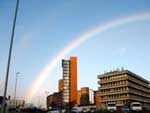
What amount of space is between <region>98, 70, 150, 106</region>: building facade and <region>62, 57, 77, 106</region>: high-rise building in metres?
31.7

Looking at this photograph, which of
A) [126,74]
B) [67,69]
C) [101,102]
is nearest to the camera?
[126,74]

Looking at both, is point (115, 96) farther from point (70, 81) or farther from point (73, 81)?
point (70, 81)

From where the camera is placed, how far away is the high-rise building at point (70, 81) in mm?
139750

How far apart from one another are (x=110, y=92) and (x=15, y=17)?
92128 millimetres

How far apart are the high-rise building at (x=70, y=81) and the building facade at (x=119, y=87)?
104ft

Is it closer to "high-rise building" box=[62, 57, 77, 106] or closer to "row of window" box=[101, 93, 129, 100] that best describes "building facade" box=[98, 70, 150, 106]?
"row of window" box=[101, 93, 129, 100]

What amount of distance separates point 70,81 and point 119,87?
42.9 metres

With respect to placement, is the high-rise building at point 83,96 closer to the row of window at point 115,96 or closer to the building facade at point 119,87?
the building facade at point 119,87

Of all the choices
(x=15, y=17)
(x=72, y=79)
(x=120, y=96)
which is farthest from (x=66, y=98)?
(x=15, y=17)

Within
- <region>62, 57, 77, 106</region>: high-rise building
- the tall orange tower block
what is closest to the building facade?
the tall orange tower block

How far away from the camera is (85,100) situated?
172625 millimetres

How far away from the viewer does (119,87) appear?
10525 centimetres

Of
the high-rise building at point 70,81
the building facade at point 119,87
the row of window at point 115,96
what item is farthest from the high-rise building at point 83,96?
the row of window at point 115,96

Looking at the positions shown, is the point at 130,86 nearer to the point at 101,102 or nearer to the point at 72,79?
the point at 101,102
